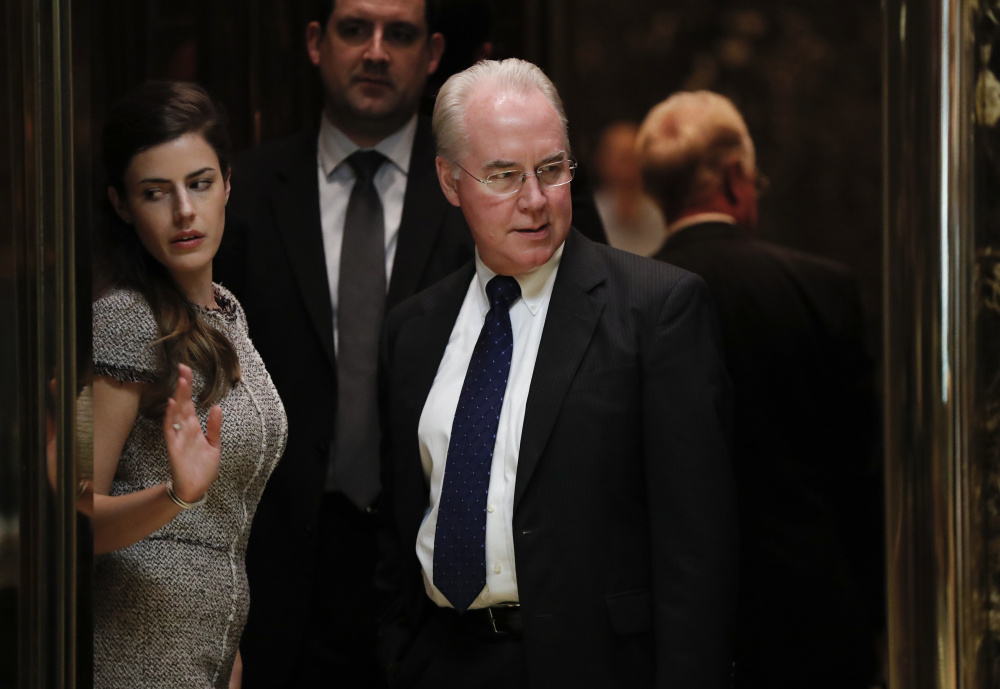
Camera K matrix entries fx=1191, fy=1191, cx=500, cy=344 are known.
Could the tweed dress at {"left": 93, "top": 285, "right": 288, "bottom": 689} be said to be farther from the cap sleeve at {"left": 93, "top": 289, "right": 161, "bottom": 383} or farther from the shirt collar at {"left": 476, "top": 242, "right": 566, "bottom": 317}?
the shirt collar at {"left": 476, "top": 242, "right": 566, "bottom": 317}

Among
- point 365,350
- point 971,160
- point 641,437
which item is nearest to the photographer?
point 971,160

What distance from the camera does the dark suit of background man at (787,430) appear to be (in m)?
2.16

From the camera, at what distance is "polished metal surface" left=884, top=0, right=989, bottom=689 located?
1.93m

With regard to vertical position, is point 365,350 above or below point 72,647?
above

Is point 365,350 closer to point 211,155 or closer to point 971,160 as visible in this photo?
point 211,155

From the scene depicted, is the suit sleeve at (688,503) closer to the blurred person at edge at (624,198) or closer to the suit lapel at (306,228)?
the blurred person at edge at (624,198)

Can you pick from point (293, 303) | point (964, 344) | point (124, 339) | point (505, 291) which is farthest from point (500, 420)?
point (964, 344)

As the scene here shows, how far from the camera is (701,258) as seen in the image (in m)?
2.27

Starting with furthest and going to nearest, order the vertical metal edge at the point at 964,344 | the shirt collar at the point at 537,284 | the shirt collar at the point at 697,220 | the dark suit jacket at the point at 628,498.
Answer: the shirt collar at the point at 697,220 < the shirt collar at the point at 537,284 < the dark suit jacket at the point at 628,498 < the vertical metal edge at the point at 964,344

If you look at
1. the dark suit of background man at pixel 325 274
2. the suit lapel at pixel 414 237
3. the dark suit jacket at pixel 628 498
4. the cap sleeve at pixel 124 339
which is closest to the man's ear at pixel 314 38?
the dark suit of background man at pixel 325 274

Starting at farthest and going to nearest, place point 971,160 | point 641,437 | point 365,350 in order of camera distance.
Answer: point 365,350, point 641,437, point 971,160

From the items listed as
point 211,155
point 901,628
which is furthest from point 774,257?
point 211,155

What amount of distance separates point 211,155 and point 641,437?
0.91 m

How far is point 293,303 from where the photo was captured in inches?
87.4
